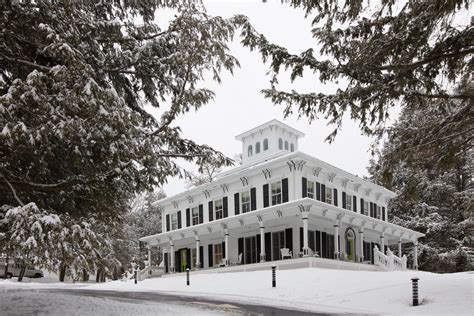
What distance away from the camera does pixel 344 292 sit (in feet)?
49.9

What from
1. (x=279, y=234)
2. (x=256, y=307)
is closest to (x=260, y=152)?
(x=279, y=234)

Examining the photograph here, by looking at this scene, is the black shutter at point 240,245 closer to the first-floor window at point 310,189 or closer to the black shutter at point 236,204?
the black shutter at point 236,204

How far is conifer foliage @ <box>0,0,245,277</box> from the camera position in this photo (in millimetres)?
6859

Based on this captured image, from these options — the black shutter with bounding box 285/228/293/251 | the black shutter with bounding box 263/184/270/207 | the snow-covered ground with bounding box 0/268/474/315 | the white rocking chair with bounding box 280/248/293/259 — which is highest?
the black shutter with bounding box 263/184/270/207

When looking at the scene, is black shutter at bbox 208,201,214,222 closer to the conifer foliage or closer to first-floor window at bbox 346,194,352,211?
first-floor window at bbox 346,194,352,211

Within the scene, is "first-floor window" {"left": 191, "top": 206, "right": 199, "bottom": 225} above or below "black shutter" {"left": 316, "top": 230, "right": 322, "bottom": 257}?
above

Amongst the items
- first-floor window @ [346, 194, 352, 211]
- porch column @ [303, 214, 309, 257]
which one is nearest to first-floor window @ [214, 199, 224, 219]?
porch column @ [303, 214, 309, 257]

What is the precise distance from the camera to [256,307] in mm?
12461

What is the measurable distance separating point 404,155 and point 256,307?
18.4 feet

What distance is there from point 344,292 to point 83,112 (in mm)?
11179

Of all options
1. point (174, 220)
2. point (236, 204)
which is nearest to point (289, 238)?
point (236, 204)

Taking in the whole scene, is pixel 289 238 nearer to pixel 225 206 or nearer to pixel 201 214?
pixel 225 206

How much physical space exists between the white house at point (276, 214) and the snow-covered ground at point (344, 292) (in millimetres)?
5420

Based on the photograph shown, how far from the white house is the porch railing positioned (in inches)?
2.7
